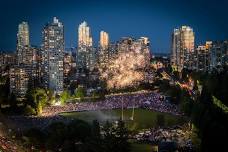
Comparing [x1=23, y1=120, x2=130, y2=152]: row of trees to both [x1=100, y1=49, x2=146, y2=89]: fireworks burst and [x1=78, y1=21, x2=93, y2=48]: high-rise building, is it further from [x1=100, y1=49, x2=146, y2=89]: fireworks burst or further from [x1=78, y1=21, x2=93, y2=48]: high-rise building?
[x1=78, y1=21, x2=93, y2=48]: high-rise building

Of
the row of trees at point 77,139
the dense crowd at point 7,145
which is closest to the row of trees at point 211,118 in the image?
the row of trees at point 77,139

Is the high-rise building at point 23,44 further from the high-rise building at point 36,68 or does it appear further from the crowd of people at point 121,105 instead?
the crowd of people at point 121,105

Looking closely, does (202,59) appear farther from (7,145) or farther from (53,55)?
(7,145)

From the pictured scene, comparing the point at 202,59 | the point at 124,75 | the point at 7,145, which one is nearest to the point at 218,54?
the point at 202,59

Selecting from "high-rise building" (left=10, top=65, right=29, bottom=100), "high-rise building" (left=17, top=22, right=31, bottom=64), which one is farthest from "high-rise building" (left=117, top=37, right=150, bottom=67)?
"high-rise building" (left=10, top=65, right=29, bottom=100)

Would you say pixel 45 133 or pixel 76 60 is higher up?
pixel 76 60

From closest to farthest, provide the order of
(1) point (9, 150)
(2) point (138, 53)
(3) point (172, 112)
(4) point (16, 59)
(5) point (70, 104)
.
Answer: (1) point (9, 150), (3) point (172, 112), (5) point (70, 104), (2) point (138, 53), (4) point (16, 59)

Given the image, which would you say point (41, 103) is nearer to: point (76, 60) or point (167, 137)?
point (167, 137)

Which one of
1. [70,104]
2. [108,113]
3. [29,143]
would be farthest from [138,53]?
[29,143]
